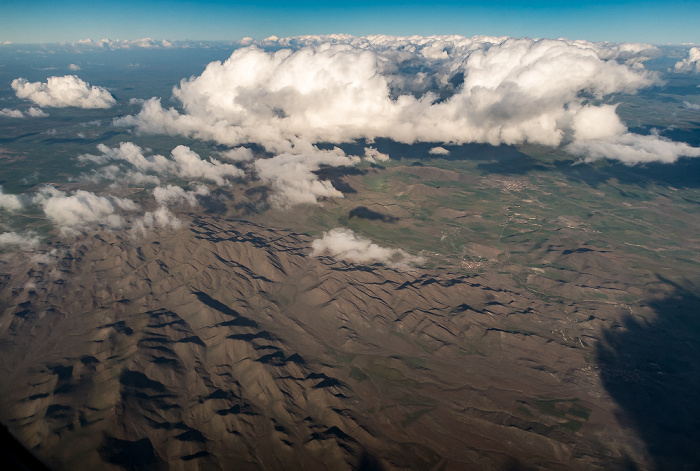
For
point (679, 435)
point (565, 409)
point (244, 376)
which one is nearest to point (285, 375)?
point (244, 376)

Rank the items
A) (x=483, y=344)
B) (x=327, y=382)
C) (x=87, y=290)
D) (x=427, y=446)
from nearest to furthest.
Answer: (x=427, y=446), (x=327, y=382), (x=483, y=344), (x=87, y=290)

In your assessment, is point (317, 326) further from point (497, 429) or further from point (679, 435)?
point (679, 435)

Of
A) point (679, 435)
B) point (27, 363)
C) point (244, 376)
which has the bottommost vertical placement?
point (679, 435)

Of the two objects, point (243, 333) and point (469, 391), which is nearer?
point (469, 391)

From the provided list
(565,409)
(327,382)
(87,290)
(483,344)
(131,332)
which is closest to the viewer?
(565,409)

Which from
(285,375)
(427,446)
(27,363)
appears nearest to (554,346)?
(427,446)

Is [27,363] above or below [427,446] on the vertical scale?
above

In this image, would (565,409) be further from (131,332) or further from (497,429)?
(131,332)
